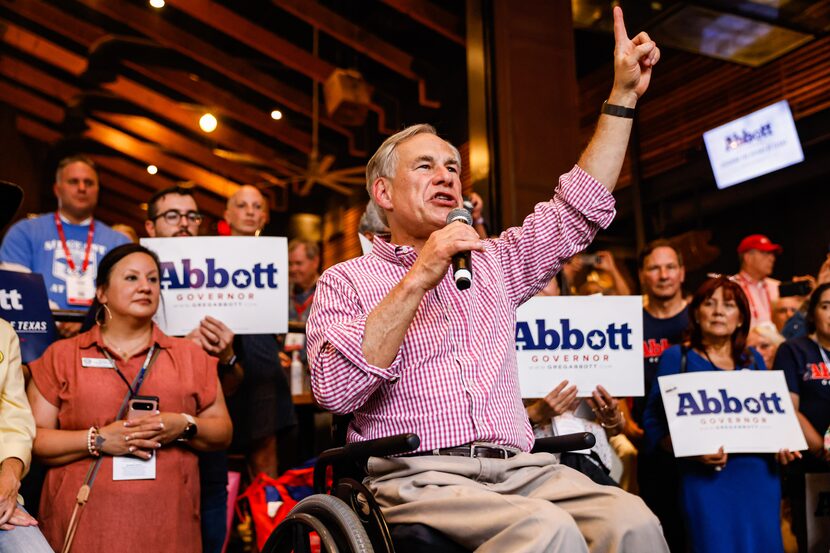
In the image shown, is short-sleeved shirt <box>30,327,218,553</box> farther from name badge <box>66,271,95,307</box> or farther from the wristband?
the wristband

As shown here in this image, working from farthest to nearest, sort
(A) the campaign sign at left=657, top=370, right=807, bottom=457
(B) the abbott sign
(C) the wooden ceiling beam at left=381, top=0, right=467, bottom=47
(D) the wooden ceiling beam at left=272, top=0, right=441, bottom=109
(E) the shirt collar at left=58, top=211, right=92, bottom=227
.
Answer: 1. (B) the abbott sign
2. (D) the wooden ceiling beam at left=272, top=0, right=441, bottom=109
3. (C) the wooden ceiling beam at left=381, top=0, right=467, bottom=47
4. (E) the shirt collar at left=58, top=211, right=92, bottom=227
5. (A) the campaign sign at left=657, top=370, right=807, bottom=457

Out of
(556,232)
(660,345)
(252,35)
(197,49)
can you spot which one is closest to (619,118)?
(556,232)

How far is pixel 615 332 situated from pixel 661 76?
729 cm

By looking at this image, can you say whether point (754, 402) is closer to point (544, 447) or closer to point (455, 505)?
point (544, 447)

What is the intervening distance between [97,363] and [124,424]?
280 millimetres

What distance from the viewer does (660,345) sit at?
4.05 meters

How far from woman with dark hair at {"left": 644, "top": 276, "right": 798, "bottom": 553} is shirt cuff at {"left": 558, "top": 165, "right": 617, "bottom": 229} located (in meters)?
1.60

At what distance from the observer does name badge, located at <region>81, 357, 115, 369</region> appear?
9.54ft

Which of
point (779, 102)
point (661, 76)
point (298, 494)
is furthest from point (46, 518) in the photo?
point (661, 76)

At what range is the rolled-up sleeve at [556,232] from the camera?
2.28 meters

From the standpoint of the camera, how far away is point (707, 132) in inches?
343

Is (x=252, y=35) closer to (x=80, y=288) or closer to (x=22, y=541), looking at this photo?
(x=80, y=288)

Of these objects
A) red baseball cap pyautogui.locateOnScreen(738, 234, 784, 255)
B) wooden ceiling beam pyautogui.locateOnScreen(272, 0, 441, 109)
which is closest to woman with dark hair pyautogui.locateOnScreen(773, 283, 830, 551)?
red baseball cap pyautogui.locateOnScreen(738, 234, 784, 255)

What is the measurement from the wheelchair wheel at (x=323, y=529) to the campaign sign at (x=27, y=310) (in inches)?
68.1
